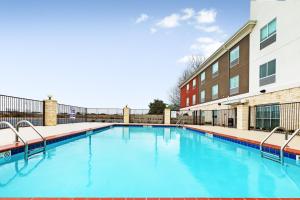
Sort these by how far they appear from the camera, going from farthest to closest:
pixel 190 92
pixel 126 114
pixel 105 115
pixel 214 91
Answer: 1. pixel 190 92
2. pixel 105 115
3. pixel 126 114
4. pixel 214 91

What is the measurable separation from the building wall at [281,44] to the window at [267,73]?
26 centimetres

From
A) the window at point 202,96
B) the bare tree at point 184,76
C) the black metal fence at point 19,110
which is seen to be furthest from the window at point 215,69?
the black metal fence at point 19,110

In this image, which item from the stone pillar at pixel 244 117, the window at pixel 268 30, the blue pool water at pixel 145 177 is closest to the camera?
the blue pool water at pixel 145 177

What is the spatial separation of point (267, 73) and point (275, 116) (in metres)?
2.77

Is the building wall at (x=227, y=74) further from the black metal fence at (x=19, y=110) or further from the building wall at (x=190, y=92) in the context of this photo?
the black metal fence at (x=19, y=110)

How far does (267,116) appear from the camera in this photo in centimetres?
1555

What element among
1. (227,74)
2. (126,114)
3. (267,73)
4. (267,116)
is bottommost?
(126,114)

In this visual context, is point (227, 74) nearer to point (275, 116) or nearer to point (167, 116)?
→ point (275, 116)

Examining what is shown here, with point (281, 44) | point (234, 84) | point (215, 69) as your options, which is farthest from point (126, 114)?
point (281, 44)

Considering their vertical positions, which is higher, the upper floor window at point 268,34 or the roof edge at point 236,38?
the roof edge at point 236,38

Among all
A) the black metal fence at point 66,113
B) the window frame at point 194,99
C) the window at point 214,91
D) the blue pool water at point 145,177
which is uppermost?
the window at point 214,91

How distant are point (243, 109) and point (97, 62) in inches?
631

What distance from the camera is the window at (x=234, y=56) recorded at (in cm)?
1969

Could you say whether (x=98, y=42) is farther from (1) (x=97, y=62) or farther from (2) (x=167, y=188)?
(2) (x=167, y=188)
